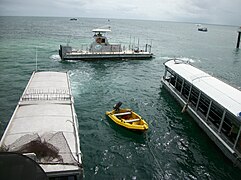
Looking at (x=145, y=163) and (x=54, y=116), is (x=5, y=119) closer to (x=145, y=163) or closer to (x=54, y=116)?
(x=54, y=116)

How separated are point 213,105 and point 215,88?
173cm

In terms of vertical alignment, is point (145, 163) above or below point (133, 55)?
below

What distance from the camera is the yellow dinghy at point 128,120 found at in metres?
18.4

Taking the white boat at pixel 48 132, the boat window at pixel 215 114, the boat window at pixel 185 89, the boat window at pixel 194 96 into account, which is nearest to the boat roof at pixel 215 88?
the boat window at pixel 194 96

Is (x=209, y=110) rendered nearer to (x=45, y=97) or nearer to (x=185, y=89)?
(x=185, y=89)

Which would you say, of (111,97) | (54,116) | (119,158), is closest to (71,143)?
(54,116)

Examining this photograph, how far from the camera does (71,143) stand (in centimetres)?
1091

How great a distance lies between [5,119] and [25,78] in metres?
13.8

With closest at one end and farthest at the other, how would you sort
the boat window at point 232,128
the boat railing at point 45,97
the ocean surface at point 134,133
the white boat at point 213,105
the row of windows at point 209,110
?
the ocean surface at point 134,133
the boat railing at point 45,97
the white boat at point 213,105
the boat window at point 232,128
the row of windows at point 209,110

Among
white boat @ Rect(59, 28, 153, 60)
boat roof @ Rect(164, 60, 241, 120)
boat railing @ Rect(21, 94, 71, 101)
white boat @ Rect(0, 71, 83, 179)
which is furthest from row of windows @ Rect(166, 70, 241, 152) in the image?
white boat @ Rect(59, 28, 153, 60)

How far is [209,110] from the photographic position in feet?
63.0

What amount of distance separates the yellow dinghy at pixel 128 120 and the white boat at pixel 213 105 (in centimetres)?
566

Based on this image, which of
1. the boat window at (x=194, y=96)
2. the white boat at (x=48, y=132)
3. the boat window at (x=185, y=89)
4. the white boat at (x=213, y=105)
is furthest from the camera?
the boat window at (x=185, y=89)

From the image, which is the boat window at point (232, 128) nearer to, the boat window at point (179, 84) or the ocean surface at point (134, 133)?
the ocean surface at point (134, 133)
